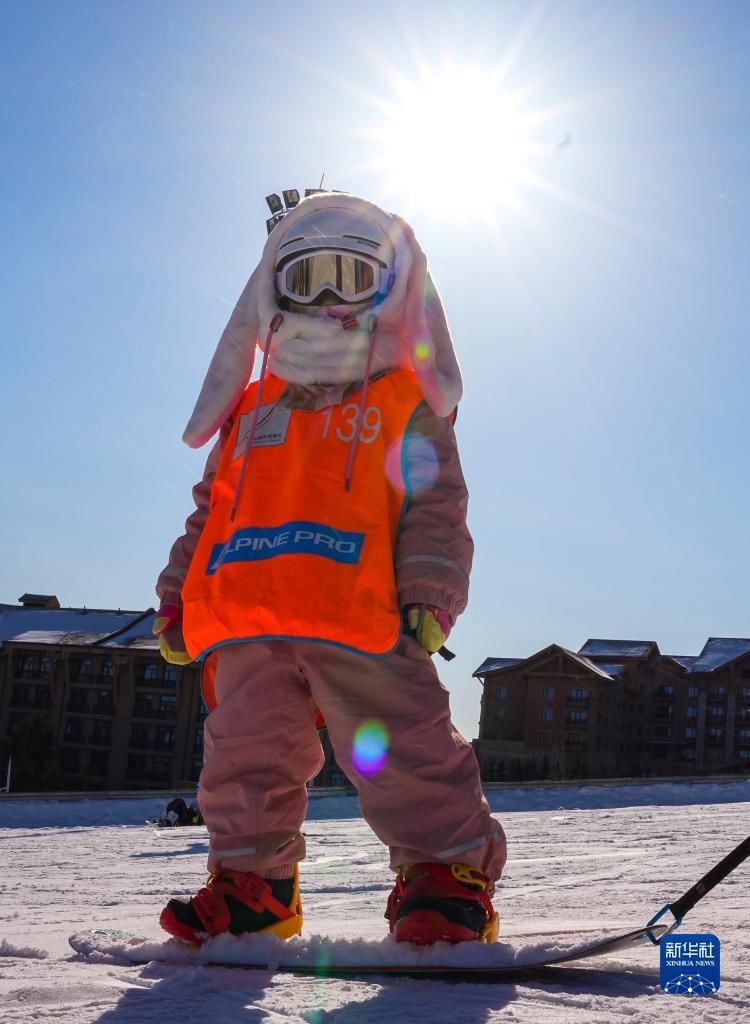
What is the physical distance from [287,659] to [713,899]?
4.28 ft

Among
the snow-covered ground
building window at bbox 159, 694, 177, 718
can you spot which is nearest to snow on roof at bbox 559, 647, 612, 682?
building window at bbox 159, 694, 177, 718

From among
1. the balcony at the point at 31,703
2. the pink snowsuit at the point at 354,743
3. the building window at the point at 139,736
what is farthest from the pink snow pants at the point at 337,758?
the balcony at the point at 31,703

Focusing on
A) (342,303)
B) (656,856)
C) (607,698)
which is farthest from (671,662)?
(342,303)

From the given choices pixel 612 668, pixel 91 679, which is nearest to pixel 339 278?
pixel 91 679

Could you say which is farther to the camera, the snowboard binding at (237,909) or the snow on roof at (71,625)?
the snow on roof at (71,625)

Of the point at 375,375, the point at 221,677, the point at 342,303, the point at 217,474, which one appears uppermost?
the point at 342,303

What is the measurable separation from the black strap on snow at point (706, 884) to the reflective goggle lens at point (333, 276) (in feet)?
5.65

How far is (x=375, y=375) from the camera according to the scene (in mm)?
2590

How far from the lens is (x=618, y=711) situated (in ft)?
112

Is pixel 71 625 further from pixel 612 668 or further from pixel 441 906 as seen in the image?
pixel 441 906

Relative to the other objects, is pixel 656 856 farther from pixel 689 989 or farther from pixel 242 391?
pixel 689 989

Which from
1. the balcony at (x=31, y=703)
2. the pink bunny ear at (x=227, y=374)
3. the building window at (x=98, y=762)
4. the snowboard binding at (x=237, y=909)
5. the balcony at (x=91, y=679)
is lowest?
the building window at (x=98, y=762)

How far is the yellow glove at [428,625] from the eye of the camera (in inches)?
89.3

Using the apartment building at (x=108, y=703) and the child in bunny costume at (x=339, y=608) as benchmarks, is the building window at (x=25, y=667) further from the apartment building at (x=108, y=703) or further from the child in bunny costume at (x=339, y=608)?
the child in bunny costume at (x=339, y=608)
